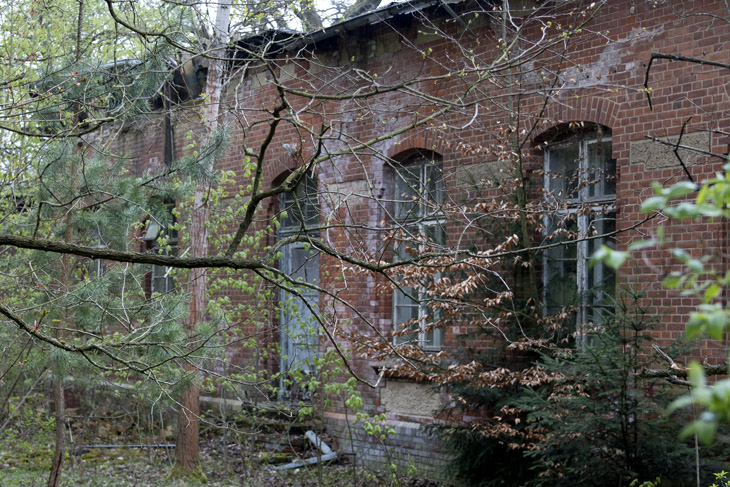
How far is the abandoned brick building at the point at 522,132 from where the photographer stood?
735 cm

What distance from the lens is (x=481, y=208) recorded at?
791 centimetres

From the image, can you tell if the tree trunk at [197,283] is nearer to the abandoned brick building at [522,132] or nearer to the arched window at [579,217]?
the abandoned brick building at [522,132]

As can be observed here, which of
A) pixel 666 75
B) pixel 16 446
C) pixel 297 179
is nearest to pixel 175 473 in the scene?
pixel 16 446

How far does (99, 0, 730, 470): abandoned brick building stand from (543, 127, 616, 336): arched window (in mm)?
17

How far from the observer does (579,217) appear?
8.34 meters

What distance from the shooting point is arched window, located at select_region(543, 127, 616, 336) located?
26.5 ft

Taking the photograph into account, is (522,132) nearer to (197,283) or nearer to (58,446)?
(197,283)

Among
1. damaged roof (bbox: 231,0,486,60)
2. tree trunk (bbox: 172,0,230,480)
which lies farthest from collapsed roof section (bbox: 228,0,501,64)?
tree trunk (bbox: 172,0,230,480)

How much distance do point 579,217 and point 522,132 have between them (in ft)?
3.64

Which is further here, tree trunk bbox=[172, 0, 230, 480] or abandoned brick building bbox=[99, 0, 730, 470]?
tree trunk bbox=[172, 0, 230, 480]

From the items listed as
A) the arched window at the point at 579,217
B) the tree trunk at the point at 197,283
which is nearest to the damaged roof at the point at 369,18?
the tree trunk at the point at 197,283

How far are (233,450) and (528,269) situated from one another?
17.9ft

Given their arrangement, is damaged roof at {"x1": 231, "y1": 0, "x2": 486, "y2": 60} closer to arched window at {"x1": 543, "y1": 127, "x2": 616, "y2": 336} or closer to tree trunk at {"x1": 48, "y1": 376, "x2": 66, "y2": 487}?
arched window at {"x1": 543, "y1": 127, "x2": 616, "y2": 336}

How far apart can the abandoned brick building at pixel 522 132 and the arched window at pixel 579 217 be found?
0.06ft
